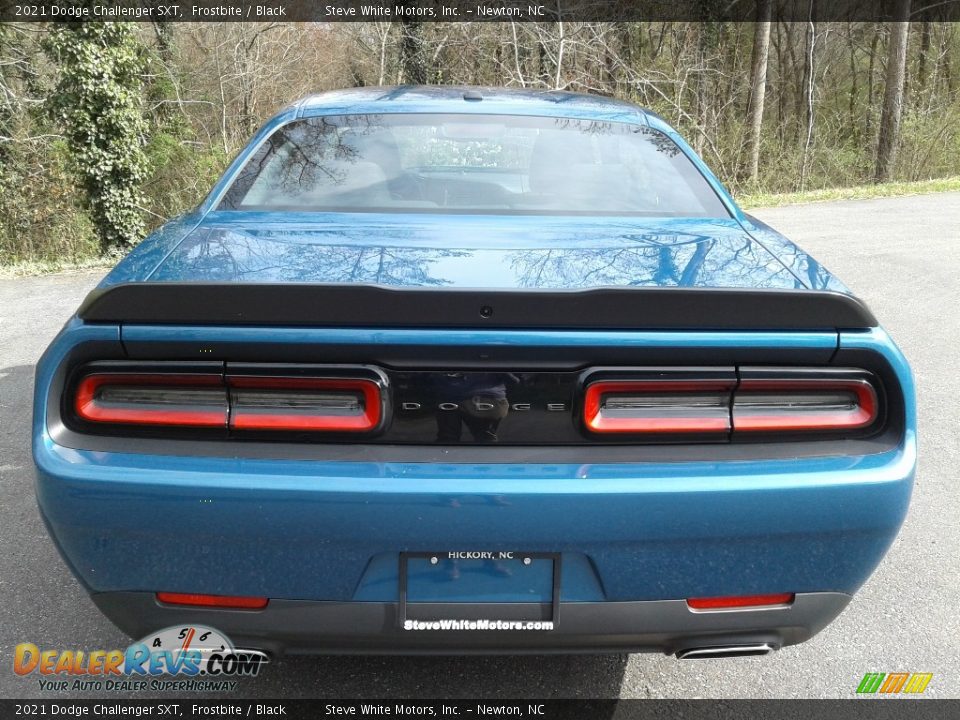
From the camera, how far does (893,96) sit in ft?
63.9

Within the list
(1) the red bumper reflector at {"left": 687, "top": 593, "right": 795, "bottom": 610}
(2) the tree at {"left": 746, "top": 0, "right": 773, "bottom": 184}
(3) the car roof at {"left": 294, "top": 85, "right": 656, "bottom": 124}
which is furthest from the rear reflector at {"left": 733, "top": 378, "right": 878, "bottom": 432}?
(2) the tree at {"left": 746, "top": 0, "right": 773, "bottom": 184}

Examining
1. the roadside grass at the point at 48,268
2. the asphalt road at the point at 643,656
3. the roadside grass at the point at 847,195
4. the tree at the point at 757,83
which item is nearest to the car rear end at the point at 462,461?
the asphalt road at the point at 643,656

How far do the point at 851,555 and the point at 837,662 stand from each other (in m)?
0.84

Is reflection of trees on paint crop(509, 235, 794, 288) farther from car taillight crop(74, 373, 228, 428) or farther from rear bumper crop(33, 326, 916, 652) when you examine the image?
car taillight crop(74, 373, 228, 428)

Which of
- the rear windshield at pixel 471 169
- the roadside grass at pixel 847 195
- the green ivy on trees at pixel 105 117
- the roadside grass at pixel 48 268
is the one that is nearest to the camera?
the rear windshield at pixel 471 169

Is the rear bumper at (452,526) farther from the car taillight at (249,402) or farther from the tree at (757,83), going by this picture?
the tree at (757,83)

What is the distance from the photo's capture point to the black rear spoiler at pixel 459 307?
5.01ft

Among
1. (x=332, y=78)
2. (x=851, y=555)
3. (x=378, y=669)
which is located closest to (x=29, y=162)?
(x=332, y=78)

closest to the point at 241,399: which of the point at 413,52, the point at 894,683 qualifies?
the point at 894,683

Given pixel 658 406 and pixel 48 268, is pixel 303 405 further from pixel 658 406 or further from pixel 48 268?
pixel 48 268

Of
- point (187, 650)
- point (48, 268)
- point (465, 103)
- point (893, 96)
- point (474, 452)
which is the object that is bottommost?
point (48, 268)

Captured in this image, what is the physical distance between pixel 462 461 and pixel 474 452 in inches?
1.5

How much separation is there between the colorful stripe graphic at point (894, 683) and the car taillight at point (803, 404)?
0.99 m

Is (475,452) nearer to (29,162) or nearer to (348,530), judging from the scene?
(348,530)
